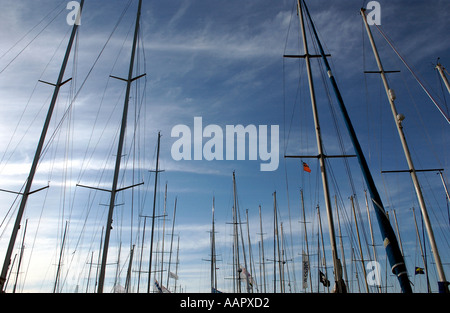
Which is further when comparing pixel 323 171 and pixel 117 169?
pixel 117 169

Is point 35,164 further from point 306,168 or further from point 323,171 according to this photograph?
point 306,168

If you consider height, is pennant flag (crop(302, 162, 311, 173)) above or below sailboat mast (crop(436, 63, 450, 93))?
below

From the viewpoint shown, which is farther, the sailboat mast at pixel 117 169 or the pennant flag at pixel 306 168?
the pennant flag at pixel 306 168

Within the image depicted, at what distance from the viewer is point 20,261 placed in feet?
185

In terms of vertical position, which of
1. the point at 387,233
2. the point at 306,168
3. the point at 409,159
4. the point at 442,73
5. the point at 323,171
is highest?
the point at 442,73

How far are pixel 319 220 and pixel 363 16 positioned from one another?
113ft

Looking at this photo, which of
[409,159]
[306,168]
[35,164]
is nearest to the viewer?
[35,164]

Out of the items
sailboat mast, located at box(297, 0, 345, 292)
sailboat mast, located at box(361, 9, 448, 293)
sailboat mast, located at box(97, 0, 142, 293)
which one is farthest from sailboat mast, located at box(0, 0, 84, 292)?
sailboat mast, located at box(361, 9, 448, 293)

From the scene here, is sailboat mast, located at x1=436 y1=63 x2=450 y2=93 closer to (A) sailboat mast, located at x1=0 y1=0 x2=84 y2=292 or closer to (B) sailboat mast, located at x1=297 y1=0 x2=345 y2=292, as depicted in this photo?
(B) sailboat mast, located at x1=297 y1=0 x2=345 y2=292

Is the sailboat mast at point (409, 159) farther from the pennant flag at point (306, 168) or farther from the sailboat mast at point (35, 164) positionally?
the sailboat mast at point (35, 164)

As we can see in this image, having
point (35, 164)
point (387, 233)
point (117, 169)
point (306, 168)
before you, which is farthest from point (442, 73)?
point (35, 164)

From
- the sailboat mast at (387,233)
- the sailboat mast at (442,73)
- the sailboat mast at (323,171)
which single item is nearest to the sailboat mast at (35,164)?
the sailboat mast at (323,171)
